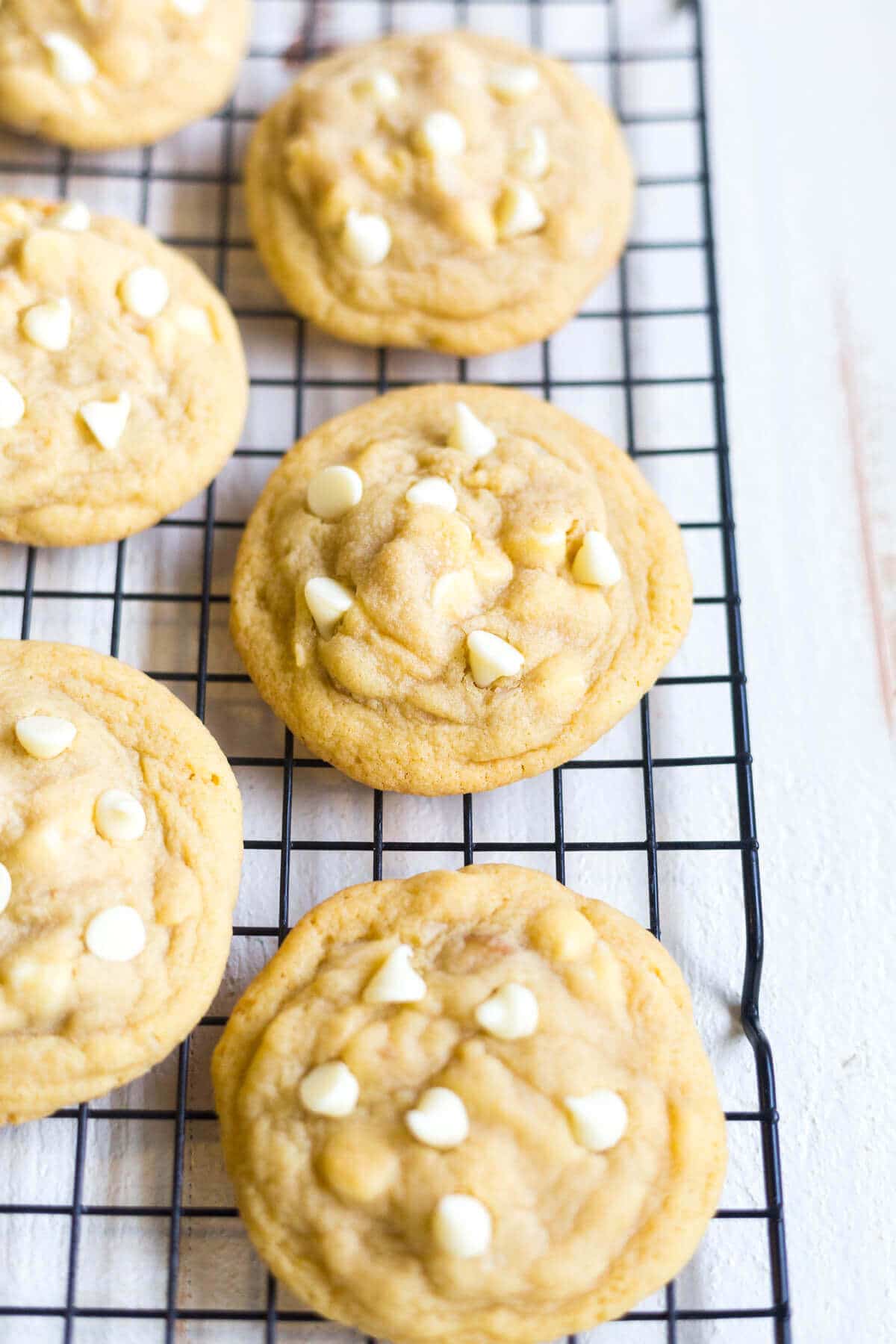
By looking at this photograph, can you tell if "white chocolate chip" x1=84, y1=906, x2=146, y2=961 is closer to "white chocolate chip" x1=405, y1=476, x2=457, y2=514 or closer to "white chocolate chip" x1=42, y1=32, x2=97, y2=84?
"white chocolate chip" x1=405, y1=476, x2=457, y2=514

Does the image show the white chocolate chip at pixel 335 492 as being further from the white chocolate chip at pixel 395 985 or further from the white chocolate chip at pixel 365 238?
the white chocolate chip at pixel 395 985

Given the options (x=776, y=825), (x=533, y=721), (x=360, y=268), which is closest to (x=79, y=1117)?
(x=533, y=721)

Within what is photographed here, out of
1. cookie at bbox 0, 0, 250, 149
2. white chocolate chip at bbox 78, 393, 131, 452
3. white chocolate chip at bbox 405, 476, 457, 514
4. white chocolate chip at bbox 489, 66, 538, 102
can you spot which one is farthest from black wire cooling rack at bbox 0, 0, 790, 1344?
white chocolate chip at bbox 405, 476, 457, 514

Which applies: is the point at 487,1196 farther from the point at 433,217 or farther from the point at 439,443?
the point at 433,217

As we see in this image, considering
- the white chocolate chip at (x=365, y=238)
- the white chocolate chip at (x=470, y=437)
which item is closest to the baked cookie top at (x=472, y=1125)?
the white chocolate chip at (x=470, y=437)

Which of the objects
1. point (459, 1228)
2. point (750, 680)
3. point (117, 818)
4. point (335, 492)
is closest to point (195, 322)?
point (335, 492)

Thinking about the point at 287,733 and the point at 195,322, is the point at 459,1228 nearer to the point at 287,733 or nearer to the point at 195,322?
the point at 287,733
